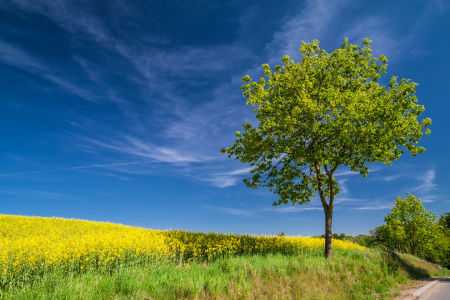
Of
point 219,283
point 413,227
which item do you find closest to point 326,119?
point 219,283

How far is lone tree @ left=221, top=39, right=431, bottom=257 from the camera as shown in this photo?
52.3 ft

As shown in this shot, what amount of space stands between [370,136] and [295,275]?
10.3 metres

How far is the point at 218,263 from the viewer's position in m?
10.8

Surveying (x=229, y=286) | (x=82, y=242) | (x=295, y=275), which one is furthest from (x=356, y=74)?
(x=82, y=242)

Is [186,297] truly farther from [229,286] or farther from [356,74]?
[356,74]

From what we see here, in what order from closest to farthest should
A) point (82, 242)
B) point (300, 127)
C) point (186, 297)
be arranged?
point (186, 297) → point (82, 242) → point (300, 127)

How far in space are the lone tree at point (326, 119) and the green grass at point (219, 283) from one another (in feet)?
14.7

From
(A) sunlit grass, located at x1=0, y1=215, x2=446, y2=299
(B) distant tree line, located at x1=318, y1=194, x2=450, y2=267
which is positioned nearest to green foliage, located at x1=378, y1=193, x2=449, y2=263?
(B) distant tree line, located at x1=318, y1=194, x2=450, y2=267

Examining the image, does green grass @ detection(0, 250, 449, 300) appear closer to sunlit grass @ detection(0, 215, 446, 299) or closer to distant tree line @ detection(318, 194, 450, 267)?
sunlit grass @ detection(0, 215, 446, 299)

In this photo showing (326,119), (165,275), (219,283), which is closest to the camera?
(219,283)

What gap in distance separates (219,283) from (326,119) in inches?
476

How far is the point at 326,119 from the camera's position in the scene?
1619 centimetres

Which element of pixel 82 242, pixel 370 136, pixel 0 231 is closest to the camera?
pixel 82 242

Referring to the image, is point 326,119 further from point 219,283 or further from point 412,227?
point 412,227
